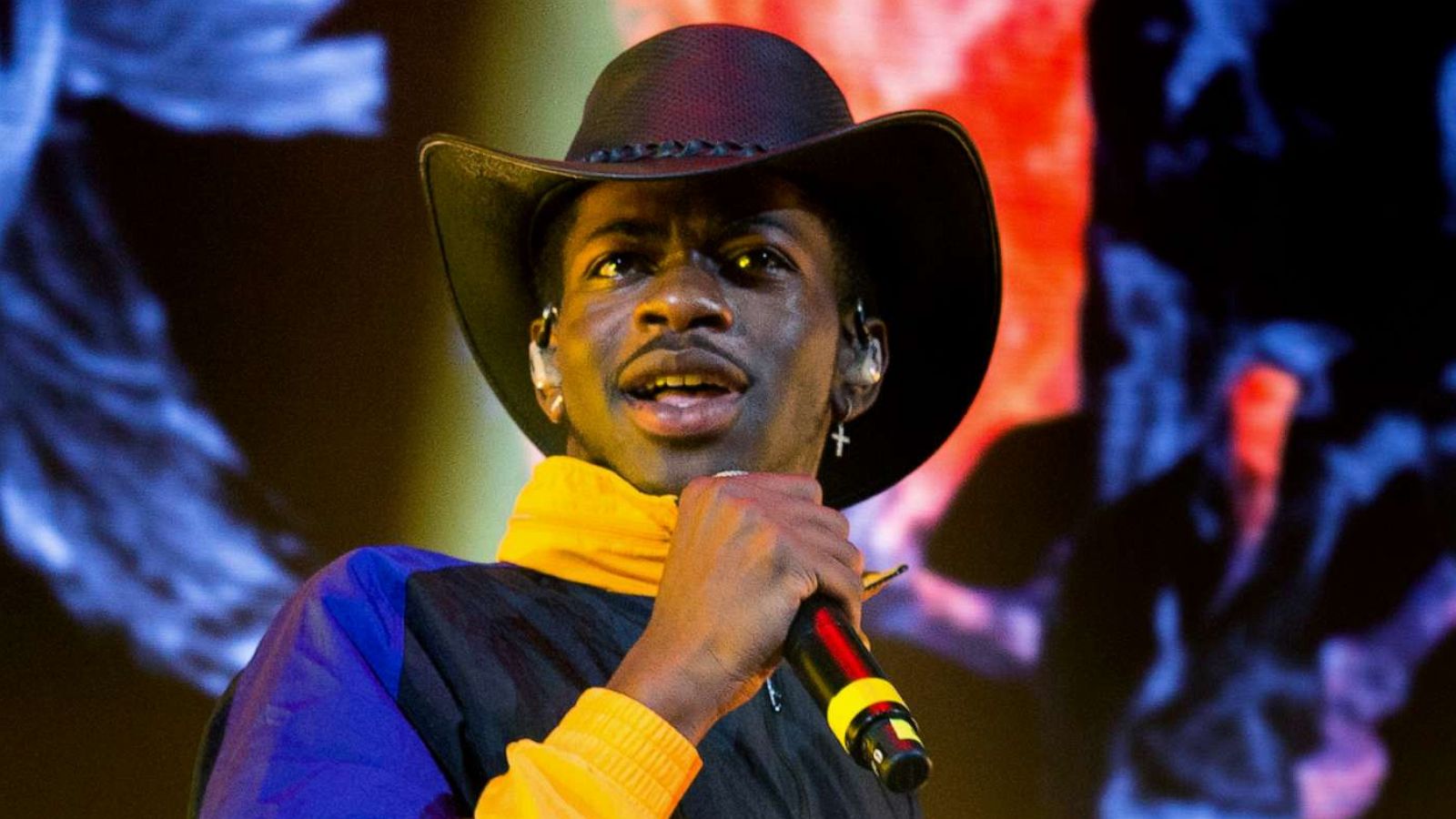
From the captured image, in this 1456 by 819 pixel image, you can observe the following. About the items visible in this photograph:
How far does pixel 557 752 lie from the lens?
94cm

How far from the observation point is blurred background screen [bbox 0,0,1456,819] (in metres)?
2.23

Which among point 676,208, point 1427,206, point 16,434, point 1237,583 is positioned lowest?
point 1237,583

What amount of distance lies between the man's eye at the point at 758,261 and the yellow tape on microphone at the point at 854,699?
20.0 inches

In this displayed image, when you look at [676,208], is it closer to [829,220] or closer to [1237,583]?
[829,220]

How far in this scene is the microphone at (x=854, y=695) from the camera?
2.78 feet

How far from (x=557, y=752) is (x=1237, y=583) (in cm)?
246

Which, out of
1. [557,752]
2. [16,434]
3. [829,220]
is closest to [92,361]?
[16,434]

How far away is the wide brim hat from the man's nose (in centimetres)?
9

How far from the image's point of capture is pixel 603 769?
0.92 metres

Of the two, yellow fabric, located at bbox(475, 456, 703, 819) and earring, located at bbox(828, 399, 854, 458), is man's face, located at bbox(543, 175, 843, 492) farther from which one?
yellow fabric, located at bbox(475, 456, 703, 819)

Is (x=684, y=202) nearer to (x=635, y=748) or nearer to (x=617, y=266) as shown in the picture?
(x=617, y=266)

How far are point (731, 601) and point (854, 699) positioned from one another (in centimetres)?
12

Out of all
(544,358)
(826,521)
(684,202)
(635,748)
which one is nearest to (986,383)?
(544,358)

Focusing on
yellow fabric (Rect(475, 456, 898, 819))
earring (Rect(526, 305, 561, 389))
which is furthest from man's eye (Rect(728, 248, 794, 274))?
yellow fabric (Rect(475, 456, 898, 819))
